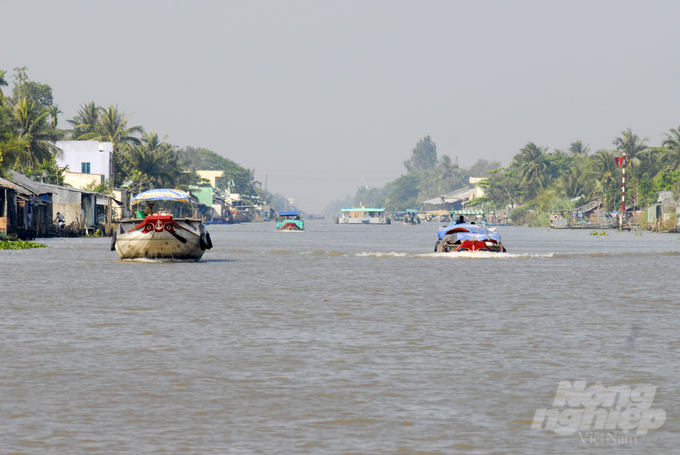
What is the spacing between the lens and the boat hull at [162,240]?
28875 mm

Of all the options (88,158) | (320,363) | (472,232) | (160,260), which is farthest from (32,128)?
(320,363)

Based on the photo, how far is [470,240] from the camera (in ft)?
115

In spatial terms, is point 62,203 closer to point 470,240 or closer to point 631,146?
point 470,240

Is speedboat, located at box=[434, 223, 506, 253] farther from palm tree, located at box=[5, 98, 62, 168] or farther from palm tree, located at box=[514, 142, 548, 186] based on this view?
palm tree, located at box=[514, 142, 548, 186]

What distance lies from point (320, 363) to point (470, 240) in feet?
85.7

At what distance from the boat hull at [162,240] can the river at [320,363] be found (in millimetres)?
8100

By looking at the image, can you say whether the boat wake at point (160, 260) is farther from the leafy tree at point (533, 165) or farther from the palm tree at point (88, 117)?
the leafy tree at point (533, 165)

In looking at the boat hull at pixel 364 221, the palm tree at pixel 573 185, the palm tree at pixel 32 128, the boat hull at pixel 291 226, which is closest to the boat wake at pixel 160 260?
the palm tree at pixel 32 128

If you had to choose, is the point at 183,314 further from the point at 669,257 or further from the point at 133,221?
the point at 669,257

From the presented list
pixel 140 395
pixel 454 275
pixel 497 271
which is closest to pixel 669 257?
pixel 497 271

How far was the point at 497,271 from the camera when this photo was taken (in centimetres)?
2553

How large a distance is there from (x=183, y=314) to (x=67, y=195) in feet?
136

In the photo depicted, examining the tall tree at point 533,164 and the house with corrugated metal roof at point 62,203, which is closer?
the house with corrugated metal roof at point 62,203

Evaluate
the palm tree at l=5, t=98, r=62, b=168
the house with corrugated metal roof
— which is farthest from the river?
the palm tree at l=5, t=98, r=62, b=168
